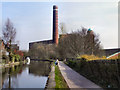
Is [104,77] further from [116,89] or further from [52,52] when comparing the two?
[52,52]

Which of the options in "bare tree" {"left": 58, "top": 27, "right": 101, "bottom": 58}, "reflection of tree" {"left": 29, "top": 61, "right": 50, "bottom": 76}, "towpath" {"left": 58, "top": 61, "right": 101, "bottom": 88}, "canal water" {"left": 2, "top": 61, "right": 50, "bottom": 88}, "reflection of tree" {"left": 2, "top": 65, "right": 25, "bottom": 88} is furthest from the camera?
"bare tree" {"left": 58, "top": 27, "right": 101, "bottom": 58}

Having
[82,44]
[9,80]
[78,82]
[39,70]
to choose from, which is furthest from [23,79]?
[82,44]

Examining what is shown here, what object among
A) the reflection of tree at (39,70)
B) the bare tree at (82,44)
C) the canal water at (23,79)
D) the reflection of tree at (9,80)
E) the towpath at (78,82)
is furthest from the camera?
the bare tree at (82,44)

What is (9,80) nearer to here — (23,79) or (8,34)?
(23,79)

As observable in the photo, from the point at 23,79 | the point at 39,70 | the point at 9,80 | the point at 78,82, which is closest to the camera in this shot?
the point at 78,82

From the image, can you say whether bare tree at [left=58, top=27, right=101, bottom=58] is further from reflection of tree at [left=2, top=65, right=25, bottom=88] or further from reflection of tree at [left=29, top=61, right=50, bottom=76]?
reflection of tree at [left=2, top=65, right=25, bottom=88]

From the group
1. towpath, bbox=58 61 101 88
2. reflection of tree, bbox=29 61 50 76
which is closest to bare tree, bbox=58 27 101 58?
reflection of tree, bbox=29 61 50 76

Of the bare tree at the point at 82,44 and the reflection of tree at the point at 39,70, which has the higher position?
the bare tree at the point at 82,44

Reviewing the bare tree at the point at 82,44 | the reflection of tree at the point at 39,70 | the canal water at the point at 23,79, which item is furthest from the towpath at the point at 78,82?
the bare tree at the point at 82,44

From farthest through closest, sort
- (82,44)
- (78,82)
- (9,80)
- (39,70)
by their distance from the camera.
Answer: (82,44)
(39,70)
(9,80)
(78,82)

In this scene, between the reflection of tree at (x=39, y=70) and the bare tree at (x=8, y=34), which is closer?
the reflection of tree at (x=39, y=70)

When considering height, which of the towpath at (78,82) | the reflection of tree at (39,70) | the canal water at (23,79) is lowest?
the reflection of tree at (39,70)

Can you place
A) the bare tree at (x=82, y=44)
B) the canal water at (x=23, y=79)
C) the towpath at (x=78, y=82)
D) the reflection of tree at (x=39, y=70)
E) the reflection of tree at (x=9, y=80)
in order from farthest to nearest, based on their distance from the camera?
1. the bare tree at (x=82, y=44)
2. the reflection of tree at (x=39, y=70)
3. the reflection of tree at (x=9, y=80)
4. the canal water at (x=23, y=79)
5. the towpath at (x=78, y=82)

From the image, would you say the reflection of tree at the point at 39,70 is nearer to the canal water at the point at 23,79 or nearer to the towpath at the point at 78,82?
the canal water at the point at 23,79
